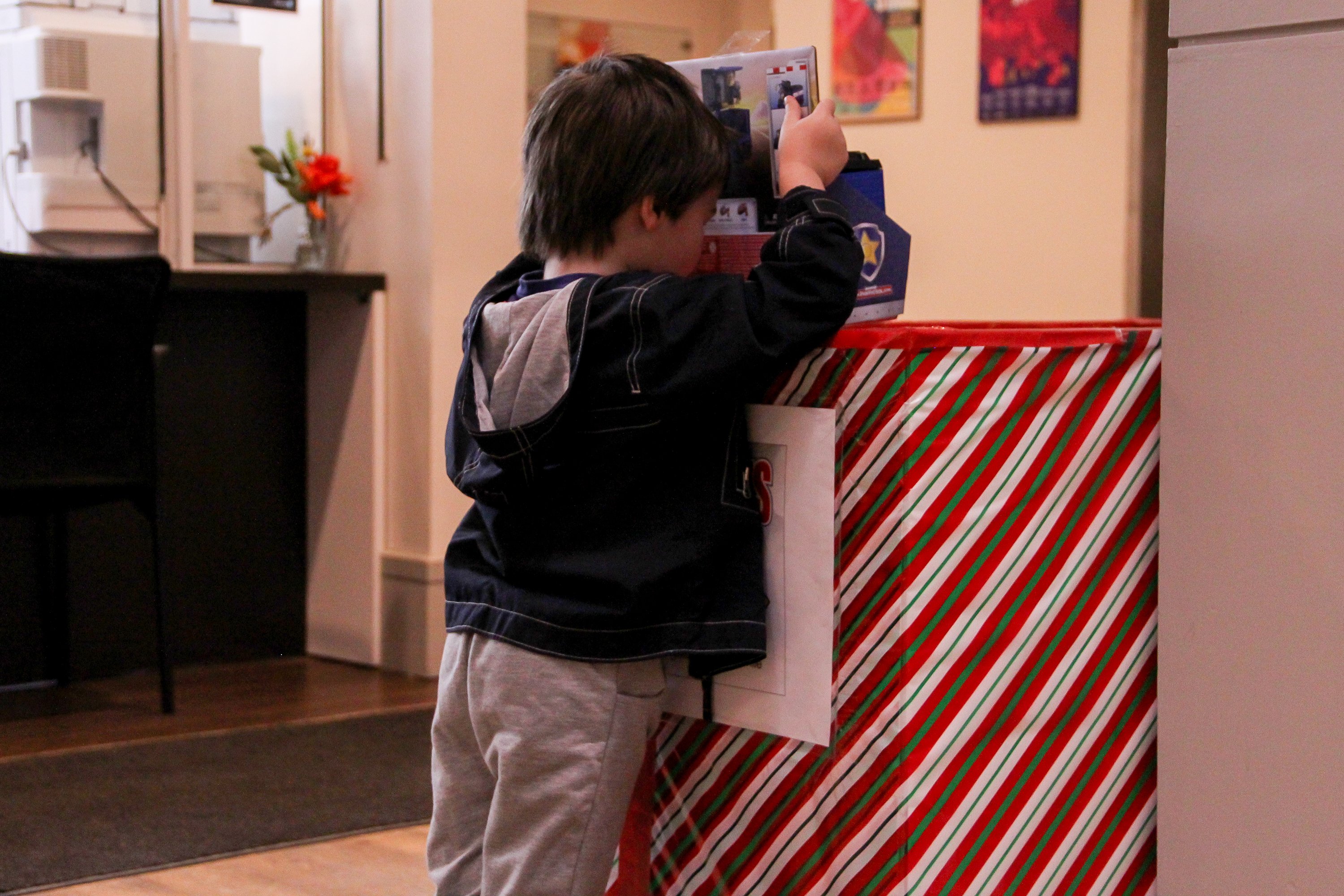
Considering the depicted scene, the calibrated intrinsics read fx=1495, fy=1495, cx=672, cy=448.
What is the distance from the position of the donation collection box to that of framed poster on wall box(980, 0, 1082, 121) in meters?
3.11

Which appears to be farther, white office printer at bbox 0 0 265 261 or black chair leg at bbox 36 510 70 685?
white office printer at bbox 0 0 265 261

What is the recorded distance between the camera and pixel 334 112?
12.3 ft

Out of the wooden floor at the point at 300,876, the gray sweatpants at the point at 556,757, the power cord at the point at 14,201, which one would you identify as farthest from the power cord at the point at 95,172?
the gray sweatpants at the point at 556,757

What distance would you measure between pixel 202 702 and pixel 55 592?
44cm

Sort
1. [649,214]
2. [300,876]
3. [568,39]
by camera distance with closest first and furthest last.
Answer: [649,214]
[300,876]
[568,39]

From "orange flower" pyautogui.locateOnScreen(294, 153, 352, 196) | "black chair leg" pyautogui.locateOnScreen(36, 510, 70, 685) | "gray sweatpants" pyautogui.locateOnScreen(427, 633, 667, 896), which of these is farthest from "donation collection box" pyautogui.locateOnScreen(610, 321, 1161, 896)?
"orange flower" pyautogui.locateOnScreen(294, 153, 352, 196)

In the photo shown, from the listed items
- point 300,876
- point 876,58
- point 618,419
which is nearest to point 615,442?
point 618,419

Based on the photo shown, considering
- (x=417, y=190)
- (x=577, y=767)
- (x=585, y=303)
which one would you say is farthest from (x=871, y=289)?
(x=417, y=190)

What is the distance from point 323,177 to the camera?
11.8ft

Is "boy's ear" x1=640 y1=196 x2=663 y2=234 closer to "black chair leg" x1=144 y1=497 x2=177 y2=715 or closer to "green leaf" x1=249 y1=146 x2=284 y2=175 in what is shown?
"black chair leg" x1=144 y1=497 x2=177 y2=715

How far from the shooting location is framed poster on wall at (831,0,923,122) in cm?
461

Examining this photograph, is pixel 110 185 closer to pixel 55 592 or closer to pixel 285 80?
pixel 285 80

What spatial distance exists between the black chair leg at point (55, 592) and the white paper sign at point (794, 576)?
7.75ft

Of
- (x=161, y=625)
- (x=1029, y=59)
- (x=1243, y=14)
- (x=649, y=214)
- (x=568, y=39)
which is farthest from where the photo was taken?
(x=568, y=39)
